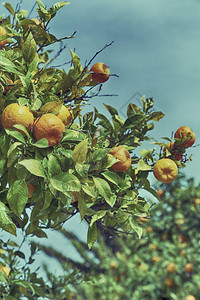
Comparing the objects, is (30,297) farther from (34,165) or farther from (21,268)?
(34,165)

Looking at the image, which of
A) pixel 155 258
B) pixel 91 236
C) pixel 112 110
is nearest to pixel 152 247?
pixel 155 258

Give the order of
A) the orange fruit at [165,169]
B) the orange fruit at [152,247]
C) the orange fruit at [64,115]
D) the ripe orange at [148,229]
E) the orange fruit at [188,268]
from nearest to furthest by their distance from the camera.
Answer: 1. the orange fruit at [64,115]
2. the orange fruit at [165,169]
3. the orange fruit at [188,268]
4. the orange fruit at [152,247]
5. the ripe orange at [148,229]

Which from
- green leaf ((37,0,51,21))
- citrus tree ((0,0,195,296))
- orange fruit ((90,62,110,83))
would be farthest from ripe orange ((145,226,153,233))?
green leaf ((37,0,51,21))

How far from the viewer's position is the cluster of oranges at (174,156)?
4.85ft

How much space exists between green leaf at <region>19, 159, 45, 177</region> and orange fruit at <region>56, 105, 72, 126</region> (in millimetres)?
250

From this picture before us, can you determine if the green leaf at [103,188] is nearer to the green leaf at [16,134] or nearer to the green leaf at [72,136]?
the green leaf at [72,136]

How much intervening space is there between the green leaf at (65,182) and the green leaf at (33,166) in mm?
40

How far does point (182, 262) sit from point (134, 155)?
3.28 meters

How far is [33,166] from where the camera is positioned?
1.06m

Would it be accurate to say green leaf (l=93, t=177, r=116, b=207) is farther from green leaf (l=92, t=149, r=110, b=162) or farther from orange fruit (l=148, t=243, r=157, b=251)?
orange fruit (l=148, t=243, r=157, b=251)

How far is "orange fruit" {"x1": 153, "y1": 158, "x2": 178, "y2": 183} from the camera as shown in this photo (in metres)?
1.47

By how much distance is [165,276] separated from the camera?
4.49m

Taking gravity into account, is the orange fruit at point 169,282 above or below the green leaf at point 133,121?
below

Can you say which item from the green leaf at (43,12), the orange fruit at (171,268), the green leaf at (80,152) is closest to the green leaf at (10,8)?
the green leaf at (43,12)
